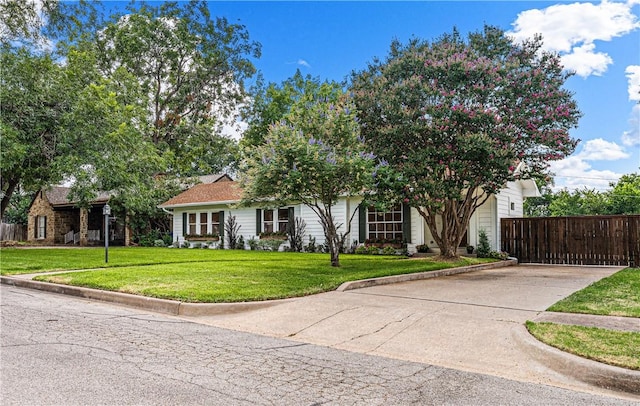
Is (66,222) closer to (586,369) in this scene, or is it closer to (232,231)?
(232,231)

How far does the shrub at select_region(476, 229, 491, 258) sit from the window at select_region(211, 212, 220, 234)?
43.0 feet

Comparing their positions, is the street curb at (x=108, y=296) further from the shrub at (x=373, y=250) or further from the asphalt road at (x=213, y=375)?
the shrub at (x=373, y=250)

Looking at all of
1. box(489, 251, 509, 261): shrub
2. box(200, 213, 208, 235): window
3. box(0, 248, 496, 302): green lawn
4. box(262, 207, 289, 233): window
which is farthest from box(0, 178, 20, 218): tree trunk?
box(489, 251, 509, 261): shrub

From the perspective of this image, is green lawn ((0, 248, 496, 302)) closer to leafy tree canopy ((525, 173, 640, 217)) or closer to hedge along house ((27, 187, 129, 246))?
hedge along house ((27, 187, 129, 246))

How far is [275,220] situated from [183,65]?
17712 mm

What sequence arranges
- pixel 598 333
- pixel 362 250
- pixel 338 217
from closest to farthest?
pixel 598 333 < pixel 362 250 < pixel 338 217

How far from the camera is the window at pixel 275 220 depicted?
2173 cm

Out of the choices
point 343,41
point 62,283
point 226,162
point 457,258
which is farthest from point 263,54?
point 62,283

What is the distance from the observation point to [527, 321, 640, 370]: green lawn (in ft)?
14.3

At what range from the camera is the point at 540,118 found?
12.9m

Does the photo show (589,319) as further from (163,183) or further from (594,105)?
(163,183)

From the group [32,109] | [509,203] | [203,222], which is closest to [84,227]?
[203,222]

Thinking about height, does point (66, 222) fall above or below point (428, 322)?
above

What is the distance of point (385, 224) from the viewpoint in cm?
1877
